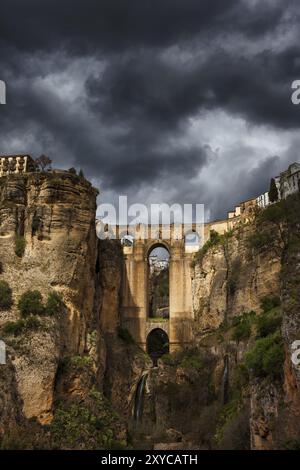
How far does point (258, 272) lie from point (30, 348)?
21059 mm

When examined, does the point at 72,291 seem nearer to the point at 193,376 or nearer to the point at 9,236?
the point at 9,236

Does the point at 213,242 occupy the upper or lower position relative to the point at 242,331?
upper

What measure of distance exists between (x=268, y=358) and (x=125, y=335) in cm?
3036

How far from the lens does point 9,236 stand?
136ft

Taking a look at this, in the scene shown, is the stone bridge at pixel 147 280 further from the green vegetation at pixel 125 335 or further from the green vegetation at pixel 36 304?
the green vegetation at pixel 36 304

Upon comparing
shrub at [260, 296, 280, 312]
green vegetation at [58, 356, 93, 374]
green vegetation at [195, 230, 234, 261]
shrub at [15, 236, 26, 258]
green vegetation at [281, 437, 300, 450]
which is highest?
green vegetation at [195, 230, 234, 261]

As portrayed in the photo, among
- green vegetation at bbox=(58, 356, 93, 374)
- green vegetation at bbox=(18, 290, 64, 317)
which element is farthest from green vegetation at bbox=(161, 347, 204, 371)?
green vegetation at bbox=(18, 290, 64, 317)

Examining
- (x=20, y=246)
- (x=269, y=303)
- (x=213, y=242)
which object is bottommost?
(x=269, y=303)

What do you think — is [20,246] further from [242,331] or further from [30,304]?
[242,331]

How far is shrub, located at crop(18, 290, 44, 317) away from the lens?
38.5 metres

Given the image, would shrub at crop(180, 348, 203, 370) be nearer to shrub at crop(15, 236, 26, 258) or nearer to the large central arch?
the large central arch

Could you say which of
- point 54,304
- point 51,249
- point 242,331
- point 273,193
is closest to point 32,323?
point 54,304

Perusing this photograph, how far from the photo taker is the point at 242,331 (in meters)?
47.9

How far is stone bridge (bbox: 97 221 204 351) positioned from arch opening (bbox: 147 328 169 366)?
79.8 inches
